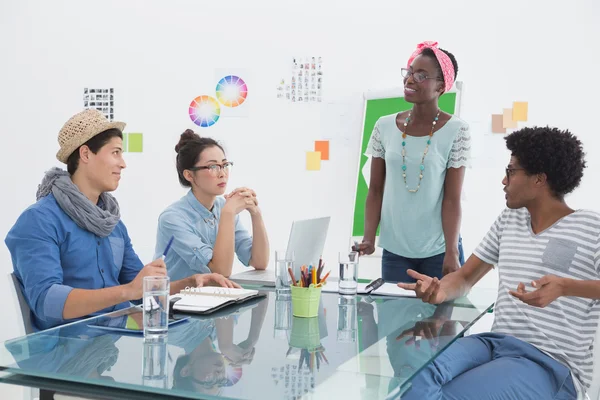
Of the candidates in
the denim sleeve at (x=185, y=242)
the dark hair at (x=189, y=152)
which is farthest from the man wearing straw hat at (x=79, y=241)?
the dark hair at (x=189, y=152)

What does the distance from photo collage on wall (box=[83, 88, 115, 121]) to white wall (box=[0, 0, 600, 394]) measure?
5cm

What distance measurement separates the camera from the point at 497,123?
11.7 ft

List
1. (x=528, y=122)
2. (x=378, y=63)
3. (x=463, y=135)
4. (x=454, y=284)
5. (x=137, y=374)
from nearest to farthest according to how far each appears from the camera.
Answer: (x=137, y=374), (x=454, y=284), (x=463, y=135), (x=528, y=122), (x=378, y=63)

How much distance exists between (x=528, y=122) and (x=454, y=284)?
6.23 feet

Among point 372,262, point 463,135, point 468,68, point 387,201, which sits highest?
point 468,68

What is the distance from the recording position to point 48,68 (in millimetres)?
4430

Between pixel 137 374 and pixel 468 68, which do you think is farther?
pixel 468 68

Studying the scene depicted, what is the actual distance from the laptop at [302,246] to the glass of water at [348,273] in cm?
13

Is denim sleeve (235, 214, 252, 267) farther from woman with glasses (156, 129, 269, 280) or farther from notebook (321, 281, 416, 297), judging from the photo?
notebook (321, 281, 416, 297)

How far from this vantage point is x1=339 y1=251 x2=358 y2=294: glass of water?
194 cm

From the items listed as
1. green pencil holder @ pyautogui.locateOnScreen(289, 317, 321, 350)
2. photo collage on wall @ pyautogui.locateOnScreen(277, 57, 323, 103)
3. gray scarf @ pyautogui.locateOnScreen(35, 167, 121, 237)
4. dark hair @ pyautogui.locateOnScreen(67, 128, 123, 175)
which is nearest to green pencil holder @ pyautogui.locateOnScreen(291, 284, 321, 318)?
green pencil holder @ pyautogui.locateOnScreen(289, 317, 321, 350)

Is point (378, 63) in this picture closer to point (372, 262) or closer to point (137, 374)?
point (372, 262)

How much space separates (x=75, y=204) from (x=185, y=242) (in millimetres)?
541

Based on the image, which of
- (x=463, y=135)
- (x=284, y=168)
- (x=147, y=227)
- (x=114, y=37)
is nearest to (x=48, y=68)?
(x=114, y=37)
